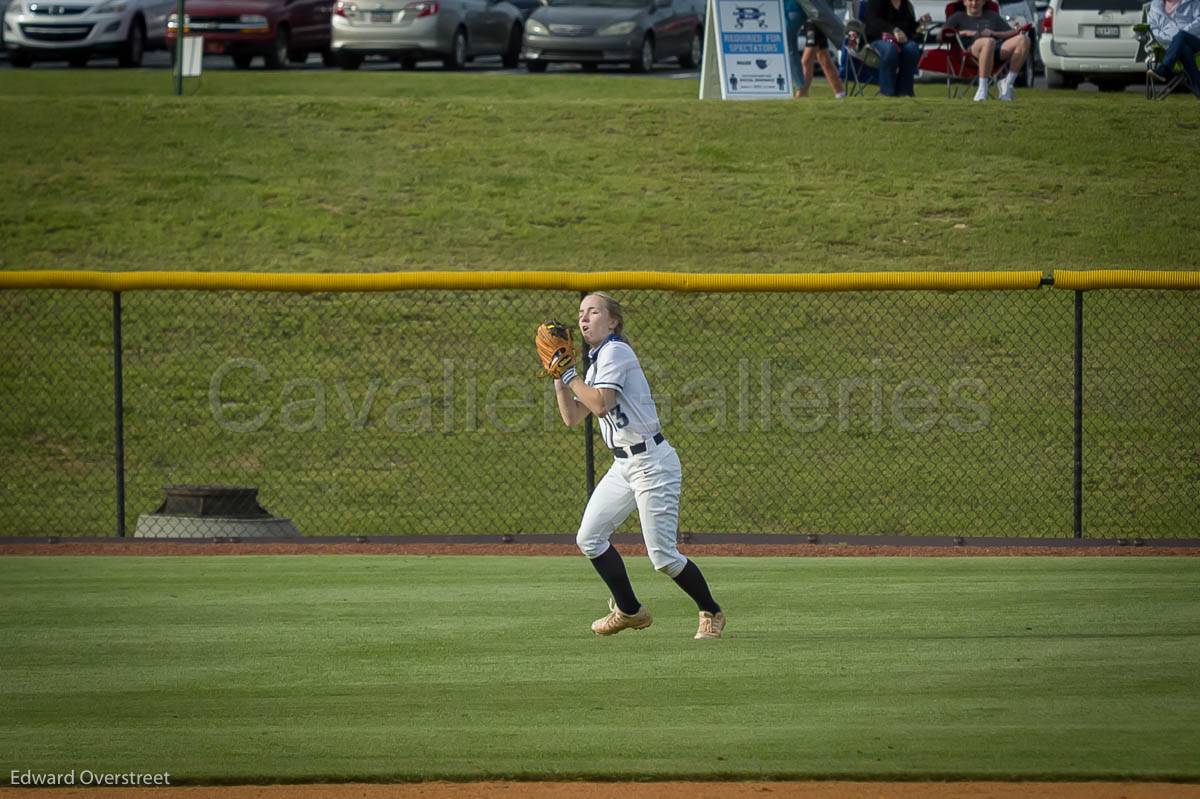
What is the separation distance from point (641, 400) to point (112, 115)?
14.2 m

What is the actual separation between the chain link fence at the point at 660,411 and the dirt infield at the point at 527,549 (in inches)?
13.9

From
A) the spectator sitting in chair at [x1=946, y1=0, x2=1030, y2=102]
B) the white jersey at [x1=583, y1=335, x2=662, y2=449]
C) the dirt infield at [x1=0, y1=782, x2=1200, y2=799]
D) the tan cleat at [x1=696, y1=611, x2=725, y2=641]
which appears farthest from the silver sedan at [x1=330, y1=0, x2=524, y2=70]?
the dirt infield at [x1=0, y1=782, x2=1200, y2=799]

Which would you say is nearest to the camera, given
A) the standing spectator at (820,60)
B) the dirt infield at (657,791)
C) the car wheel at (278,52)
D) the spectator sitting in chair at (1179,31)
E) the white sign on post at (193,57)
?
the dirt infield at (657,791)

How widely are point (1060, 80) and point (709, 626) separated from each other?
1731 cm

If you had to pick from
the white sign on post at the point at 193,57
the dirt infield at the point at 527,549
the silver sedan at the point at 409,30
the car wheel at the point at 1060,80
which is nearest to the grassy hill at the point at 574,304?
the dirt infield at the point at 527,549

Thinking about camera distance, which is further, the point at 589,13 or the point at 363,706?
the point at 589,13

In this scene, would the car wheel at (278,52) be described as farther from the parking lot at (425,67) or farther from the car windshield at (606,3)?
the car windshield at (606,3)

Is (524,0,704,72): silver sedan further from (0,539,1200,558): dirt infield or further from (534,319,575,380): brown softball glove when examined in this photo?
(534,319,575,380): brown softball glove

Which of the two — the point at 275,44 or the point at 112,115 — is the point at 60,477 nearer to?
the point at 112,115

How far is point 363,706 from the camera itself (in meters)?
6.96

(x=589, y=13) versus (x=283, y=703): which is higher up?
(x=589, y=13)

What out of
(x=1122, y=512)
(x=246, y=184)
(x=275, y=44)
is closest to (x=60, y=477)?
(x=246, y=184)

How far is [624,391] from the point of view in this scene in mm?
7625

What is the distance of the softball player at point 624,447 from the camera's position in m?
7.60
